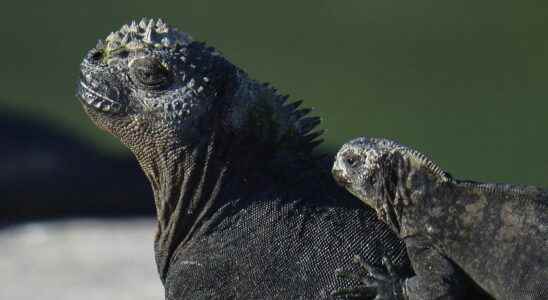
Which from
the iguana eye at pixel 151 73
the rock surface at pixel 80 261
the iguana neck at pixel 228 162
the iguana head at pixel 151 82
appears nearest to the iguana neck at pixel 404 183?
the iguana neck at pixel 228 162

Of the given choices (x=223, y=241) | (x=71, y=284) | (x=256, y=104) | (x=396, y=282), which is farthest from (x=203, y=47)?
(x=71, y=284)

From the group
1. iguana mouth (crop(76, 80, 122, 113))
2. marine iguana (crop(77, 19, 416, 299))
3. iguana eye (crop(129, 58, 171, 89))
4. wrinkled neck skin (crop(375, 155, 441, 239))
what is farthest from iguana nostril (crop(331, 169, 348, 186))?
iguana mouth (crop(76, 80, 122, 113))

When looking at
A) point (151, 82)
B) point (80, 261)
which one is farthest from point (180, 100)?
point (80, 261)

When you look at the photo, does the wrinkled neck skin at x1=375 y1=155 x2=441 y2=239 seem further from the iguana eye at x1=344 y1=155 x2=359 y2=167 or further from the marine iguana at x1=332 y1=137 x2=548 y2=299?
the iguana eye at x1=344 y1=155 x2=359 y2=167

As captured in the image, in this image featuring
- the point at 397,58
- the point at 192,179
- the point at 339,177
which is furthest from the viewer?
the point at 397,58

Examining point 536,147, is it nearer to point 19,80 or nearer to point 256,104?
point 19,80

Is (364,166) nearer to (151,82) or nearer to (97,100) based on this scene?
(151,82)

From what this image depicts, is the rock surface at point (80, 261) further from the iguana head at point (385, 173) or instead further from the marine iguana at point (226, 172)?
the iguana head at point (385, 173)
